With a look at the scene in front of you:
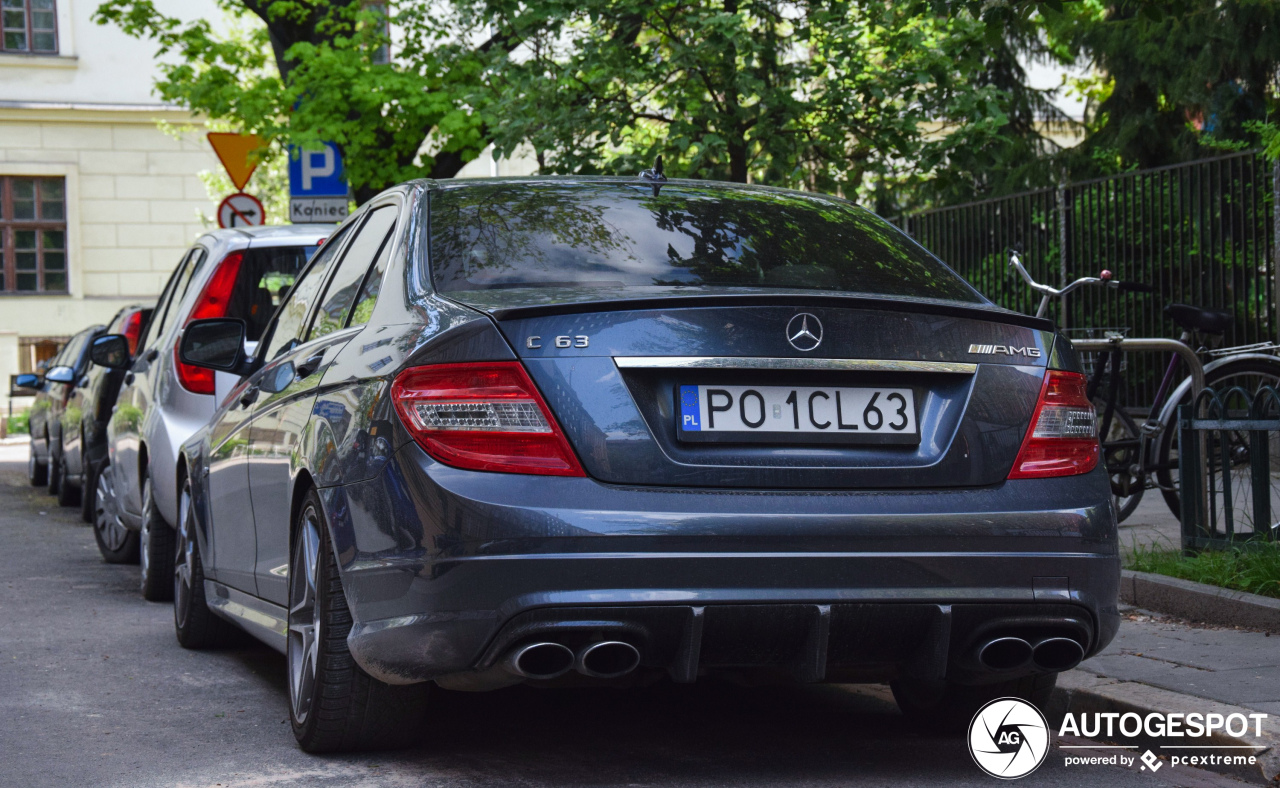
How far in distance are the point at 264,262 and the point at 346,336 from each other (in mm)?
3933

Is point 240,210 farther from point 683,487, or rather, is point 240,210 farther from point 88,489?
point 683,487

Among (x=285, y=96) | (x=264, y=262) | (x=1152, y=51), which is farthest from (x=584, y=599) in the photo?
(x=1152, y=51)

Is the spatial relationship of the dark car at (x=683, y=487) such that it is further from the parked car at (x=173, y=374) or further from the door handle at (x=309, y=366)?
the parked car at (x=173, y=374)

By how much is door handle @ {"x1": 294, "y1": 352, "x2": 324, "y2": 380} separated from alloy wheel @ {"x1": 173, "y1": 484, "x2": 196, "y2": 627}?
1715 millimetres

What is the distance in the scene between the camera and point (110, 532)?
9.42 metres

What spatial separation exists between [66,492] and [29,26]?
2237cm

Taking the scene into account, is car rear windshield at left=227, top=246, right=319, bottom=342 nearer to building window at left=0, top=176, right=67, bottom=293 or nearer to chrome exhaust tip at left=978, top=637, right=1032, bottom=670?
chrome exhaust tip at left=978, top=637, right=1032, bottom=670

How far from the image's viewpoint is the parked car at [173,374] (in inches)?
301

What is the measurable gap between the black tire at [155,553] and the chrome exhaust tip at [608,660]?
14.5 ft

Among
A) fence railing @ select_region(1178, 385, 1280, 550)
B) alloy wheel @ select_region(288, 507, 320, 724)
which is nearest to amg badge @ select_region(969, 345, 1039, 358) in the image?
alloy wheel @ select_region(288, 507, 320, 724)

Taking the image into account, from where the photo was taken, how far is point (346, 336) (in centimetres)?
447

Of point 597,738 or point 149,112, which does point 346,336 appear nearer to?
point 597,738

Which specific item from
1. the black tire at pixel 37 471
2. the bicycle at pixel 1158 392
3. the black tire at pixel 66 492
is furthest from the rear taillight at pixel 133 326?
the bicycle at pixel 1158 392

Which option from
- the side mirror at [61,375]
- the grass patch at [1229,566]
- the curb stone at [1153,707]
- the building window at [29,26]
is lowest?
the curb stone at [1153,707]
